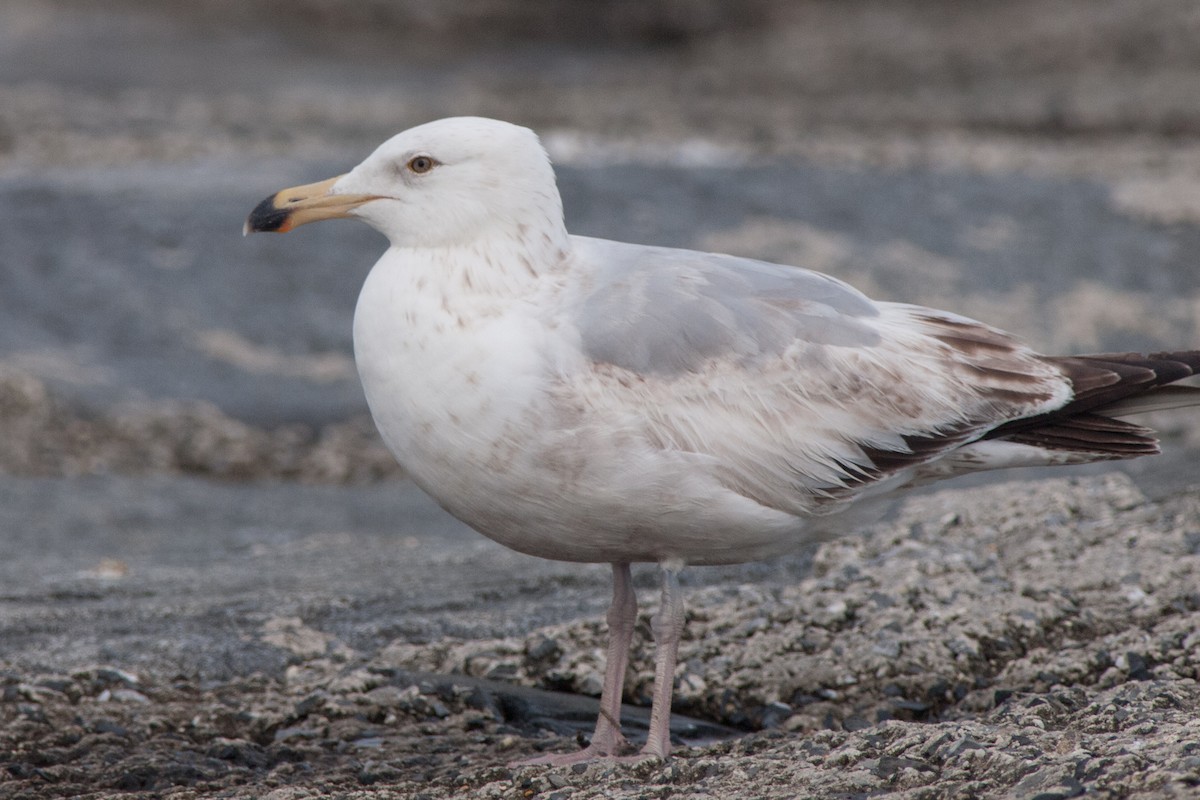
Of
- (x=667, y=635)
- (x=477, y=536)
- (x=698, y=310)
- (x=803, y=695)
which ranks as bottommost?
(x=803, y=695)

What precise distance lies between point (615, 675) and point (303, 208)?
1574mm

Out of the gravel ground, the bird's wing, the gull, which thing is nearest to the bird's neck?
the gull

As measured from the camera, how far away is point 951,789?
10.4 feet

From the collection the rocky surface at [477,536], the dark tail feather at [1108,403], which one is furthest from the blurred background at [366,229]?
the dark tail feather at [1108,403]

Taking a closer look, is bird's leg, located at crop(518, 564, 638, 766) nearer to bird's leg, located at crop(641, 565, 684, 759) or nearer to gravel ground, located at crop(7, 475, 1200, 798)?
bird's leg, located at crop(641, 565, 684, 759)

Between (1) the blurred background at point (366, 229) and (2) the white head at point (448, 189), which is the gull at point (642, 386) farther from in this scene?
(1) the blurred background at point (366, 229)

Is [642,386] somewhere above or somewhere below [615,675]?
above

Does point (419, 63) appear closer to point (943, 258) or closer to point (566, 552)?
point (943, 258)

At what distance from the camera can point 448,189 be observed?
3.94 m

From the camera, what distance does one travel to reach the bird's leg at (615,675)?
3883mm

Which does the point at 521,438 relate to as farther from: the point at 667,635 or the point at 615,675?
the point at 615,675

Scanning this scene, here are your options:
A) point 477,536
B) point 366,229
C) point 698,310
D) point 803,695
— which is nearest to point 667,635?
point 803,695

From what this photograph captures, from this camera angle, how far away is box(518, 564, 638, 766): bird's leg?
12.7ft

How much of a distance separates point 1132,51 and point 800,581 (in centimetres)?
908
